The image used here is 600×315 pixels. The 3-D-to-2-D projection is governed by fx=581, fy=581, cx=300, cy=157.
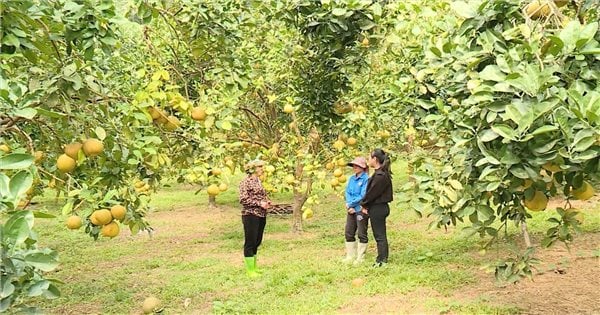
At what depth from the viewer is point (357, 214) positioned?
6809 millimetres

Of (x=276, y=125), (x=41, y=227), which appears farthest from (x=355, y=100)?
(x=41, y=227)

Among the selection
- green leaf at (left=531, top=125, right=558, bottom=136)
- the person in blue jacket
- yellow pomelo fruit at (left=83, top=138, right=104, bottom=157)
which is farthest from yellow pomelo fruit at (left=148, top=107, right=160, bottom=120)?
the person in blue jacket

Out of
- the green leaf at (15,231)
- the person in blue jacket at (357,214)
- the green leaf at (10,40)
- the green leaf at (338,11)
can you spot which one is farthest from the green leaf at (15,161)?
the person in blue jacket at (357,214)

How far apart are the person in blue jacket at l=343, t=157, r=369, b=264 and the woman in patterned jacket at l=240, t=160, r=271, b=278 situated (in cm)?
105

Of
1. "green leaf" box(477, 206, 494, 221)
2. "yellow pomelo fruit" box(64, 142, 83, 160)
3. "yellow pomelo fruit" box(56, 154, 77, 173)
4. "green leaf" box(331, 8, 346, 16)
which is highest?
"green leaf" box(331, 8, 346, 16)

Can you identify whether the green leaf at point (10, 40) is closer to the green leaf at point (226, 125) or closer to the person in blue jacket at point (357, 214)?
the green leaf at point (226, 125)

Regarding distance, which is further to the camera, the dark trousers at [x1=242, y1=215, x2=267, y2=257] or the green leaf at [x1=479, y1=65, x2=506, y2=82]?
the dark trousers at [x1=242, y1=215, x2=267, y2=257]

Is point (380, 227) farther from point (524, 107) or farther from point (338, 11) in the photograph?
point (524, 107)

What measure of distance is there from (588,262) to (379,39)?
11.3 feet

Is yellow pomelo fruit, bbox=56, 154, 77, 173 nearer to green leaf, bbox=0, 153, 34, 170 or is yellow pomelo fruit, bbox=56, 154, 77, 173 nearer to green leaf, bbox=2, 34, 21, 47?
green leaf, bbox=2, 34, 21, 47

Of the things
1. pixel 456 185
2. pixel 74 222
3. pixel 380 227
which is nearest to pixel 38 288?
pixel 74 222

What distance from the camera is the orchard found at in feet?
6.73

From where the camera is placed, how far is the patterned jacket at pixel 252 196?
21.1ft

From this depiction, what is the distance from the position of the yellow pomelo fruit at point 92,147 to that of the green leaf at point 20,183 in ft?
3.61
